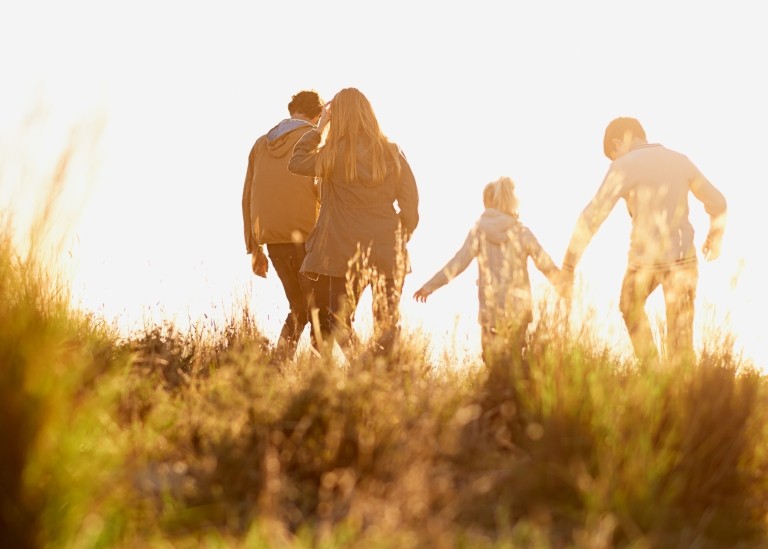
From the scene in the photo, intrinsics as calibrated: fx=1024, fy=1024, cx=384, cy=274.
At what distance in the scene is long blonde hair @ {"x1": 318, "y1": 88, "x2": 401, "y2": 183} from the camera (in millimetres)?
6621

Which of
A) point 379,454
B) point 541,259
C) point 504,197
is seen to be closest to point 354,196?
point 504,197

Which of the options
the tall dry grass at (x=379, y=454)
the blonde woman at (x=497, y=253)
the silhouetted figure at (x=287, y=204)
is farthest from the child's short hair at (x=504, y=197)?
the tall dry grass at (x=379, y=454)

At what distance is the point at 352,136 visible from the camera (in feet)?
21.7

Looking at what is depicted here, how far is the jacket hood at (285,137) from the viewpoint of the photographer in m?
7.66

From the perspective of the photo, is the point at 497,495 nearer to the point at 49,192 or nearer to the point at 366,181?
the point at 49,192

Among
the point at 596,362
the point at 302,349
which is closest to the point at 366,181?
the point at 302,349

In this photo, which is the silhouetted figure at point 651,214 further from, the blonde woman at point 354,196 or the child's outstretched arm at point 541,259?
the blonde woman at point 354,196

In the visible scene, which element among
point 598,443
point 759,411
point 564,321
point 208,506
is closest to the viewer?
point 208,506

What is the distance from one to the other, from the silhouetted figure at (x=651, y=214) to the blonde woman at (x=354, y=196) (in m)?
1.28

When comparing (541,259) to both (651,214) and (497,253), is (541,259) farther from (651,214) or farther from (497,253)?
(651,214)

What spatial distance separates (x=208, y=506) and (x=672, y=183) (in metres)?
4.04

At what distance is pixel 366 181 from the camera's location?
6.68 m

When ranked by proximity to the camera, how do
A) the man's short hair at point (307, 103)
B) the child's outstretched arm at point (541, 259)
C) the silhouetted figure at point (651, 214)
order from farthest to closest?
the man's short hair at point (307, 103)
the child's outstretched arm at point (541, 259)
the silhouetted figure at point (651, 214)

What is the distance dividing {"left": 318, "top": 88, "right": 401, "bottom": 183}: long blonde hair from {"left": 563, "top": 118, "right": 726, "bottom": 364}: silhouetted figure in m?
1.39
